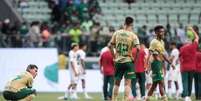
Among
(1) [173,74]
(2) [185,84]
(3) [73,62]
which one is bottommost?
(2) [185,84]

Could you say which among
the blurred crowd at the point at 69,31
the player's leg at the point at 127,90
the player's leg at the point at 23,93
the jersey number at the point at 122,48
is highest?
the blurred crowd at the point at 69,31

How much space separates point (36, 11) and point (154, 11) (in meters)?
6.63

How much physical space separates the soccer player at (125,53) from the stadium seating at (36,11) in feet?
68.9

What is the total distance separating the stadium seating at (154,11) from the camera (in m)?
43.1

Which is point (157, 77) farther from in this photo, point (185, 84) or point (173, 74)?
point (173, 74)

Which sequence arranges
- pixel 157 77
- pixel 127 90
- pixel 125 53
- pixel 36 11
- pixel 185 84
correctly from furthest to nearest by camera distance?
pixel 36 11 < pixel 185 84 < pixel 157 77 < pixel 125 53 < pixel 127 90

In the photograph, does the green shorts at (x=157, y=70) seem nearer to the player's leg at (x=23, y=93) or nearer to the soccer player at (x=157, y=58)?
the soccer player at (x=157, y=58)

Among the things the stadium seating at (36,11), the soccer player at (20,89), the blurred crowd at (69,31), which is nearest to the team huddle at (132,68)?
the soccer player at (20,89)

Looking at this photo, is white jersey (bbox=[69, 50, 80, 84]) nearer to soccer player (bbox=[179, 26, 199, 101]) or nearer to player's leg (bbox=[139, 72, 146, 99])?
player's leg (bbox=[139, 72, 146, 99])

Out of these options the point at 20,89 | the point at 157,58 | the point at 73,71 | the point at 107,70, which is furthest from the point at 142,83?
the point at 20,89

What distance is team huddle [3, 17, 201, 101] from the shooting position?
65.5 feet

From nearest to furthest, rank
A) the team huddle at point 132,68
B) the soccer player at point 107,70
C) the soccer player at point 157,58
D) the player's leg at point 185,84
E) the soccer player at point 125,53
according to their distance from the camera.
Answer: the team huddle at point 132,68 → the soccer player at point 125,53 → the soccer player at point 157,58 → the player's leg at point 185,84 → the soccer player at point 107,70

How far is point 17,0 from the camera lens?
4312 centimetres

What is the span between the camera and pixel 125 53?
21656 mm
